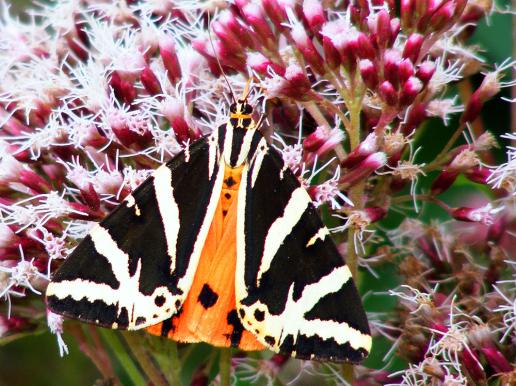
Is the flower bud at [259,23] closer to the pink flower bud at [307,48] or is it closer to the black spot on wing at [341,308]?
the pink flower bud at [307,48]

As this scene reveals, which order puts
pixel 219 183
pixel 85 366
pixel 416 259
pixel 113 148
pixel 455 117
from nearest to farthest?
pixel 219 183 < pixel 113 148 < pixel 416 259 < pixel 455 117 < pixel 85 366

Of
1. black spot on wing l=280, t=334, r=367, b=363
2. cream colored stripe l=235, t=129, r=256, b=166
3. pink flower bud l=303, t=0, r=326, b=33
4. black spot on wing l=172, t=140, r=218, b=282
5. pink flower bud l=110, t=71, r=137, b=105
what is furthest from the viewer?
pink flower bud l=110, t=71, r=137, b=105

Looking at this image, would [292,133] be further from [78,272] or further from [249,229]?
[78,272]

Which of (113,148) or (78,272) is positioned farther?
(113,148)

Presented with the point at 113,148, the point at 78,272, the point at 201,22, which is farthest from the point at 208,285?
the point at 201,22

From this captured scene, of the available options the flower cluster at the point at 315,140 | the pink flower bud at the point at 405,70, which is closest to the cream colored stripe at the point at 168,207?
the flower cluster at the point at 315,140

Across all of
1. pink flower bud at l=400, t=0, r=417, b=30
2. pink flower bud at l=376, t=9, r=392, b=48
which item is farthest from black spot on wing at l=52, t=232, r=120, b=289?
pink flower bud at l=400, t=0, r=417, b=30

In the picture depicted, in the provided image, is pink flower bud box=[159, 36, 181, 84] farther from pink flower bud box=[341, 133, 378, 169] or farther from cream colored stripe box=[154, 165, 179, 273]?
pink flower bud box=[341, 133, 378, 169]

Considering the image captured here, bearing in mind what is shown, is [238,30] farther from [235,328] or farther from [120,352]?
[120,352]
